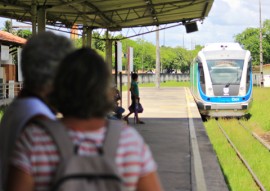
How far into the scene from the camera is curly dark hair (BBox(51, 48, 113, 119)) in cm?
194

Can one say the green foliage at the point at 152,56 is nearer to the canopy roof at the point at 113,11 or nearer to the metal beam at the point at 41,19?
the canopy roof at the point at 113,11

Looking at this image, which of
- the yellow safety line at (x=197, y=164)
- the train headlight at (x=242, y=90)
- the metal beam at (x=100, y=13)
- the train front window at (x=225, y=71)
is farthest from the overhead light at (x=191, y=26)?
the yellow safety line at (x=197, y=164)

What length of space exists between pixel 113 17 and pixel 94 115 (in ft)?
54.0

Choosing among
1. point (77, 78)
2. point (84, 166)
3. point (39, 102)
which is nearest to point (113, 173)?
point (84, 166)

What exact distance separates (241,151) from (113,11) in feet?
20.9

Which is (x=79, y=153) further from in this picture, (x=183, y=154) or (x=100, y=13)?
(x=100, y=13)

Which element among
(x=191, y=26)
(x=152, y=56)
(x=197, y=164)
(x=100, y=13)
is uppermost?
(x=152, y=56)

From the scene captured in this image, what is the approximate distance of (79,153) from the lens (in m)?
1.86

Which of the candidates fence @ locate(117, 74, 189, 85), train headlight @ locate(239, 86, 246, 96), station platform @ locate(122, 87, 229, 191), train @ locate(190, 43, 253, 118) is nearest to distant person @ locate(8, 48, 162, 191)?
station platform @ locate(122, 87, 229, 191)

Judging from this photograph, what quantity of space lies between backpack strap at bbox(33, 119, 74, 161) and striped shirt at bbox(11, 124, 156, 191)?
2cm

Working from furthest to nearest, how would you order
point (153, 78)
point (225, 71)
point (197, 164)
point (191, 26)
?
point (153, 78) → point (191, 26) → point (225, 71) → point (197, 164)

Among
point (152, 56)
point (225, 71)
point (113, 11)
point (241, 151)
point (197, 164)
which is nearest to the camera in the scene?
point (197, 164)

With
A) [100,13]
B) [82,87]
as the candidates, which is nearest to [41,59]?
[82,87]

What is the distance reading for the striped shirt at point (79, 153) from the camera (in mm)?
1868
